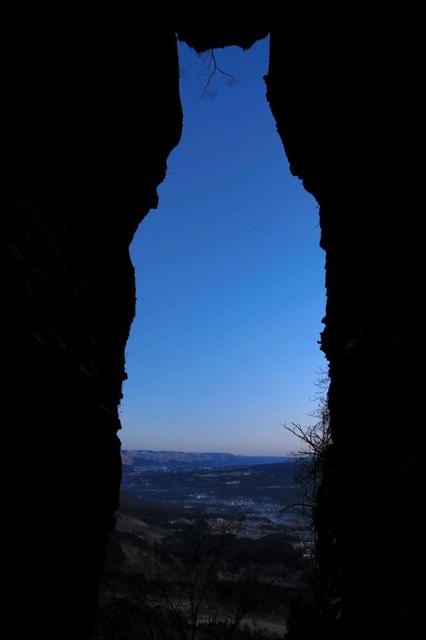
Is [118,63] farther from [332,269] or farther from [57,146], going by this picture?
[332,269]

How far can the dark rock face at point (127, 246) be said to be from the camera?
13.7ft

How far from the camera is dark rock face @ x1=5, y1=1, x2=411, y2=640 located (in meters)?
4.18

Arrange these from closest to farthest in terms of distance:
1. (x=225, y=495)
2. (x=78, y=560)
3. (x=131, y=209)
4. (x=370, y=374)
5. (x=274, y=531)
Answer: (x=78, y=560) → (x=370, y=374) → (x=131, y=209) → (x=274, y=531) → (x=225, y=495)

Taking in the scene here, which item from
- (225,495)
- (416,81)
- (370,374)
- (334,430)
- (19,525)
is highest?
(416,81)

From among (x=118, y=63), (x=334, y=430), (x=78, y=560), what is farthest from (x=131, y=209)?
(x=78, y=560)

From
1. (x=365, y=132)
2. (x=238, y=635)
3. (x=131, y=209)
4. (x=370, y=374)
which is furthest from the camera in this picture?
(x=238, y=635)

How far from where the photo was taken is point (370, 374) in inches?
232

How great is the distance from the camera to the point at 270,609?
33344 mm

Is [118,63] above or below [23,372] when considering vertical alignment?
above

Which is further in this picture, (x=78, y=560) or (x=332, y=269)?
(x=332, y=269)

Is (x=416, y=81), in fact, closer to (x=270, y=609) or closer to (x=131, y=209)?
(x=131, y=209)

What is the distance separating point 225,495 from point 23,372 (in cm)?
12571

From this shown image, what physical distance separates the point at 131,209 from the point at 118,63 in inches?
118

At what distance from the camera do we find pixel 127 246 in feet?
33.7
